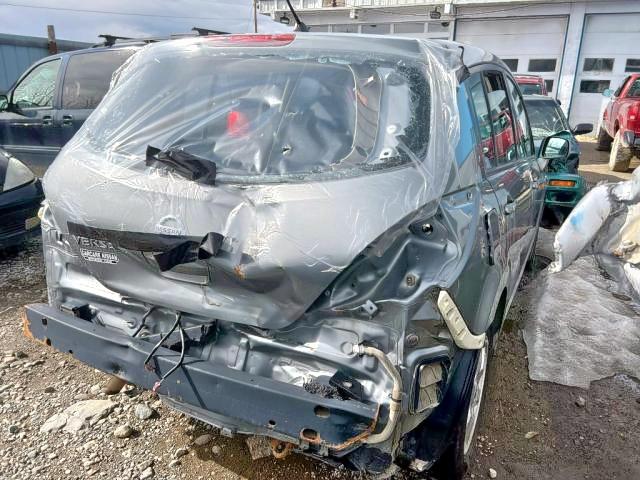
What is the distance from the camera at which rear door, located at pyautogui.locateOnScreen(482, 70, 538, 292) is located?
253cm

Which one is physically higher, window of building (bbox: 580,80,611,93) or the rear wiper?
the rear wiper

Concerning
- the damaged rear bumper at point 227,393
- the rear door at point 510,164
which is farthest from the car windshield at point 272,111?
the damaged rear bumper at point 227,393

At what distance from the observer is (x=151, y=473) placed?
Result: 7.61 ft

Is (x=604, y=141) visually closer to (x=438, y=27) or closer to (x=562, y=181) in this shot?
(x=438, y=27)

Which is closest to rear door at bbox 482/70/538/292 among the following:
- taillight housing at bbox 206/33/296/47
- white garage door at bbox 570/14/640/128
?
taillight housing at bbox 206/33/296/47

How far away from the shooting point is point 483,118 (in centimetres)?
243

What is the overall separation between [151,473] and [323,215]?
59.1 inches

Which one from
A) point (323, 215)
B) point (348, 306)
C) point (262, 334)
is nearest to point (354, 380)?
point (348, 306)

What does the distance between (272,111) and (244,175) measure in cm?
37

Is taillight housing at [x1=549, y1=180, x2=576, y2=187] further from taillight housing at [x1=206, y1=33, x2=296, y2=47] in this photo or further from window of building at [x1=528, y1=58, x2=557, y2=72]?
window of building at [x1=528, y1=58, x2=557, y2=72]

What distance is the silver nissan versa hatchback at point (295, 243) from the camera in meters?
1.70

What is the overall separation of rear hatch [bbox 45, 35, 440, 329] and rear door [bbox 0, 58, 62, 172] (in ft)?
15.0

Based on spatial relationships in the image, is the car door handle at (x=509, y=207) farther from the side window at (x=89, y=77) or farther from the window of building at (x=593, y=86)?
the window of building at (x=593, y=86)

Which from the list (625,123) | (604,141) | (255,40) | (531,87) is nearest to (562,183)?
(625,123)
